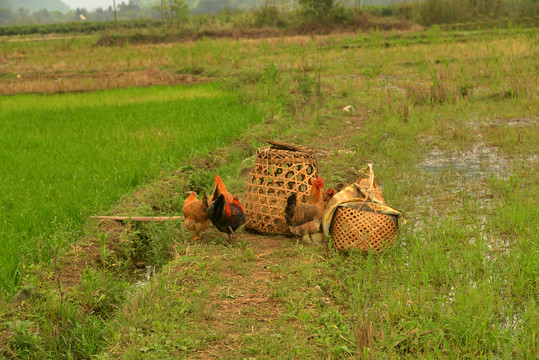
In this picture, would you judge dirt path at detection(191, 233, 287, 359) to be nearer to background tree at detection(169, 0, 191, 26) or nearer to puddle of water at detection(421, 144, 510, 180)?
puddle of water at detection(421, 144, 510, 180)

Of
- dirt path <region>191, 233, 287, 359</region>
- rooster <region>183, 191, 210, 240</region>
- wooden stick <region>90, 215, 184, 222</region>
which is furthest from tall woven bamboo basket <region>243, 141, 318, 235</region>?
wooden stick <region>90, 215, 184, 222</region>

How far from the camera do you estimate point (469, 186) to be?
552 cm

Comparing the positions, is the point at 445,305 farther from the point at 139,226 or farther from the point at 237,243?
the point at 139,226

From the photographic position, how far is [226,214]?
4062mm

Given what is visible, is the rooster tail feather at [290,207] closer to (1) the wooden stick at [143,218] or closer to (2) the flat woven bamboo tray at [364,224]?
(2) the flat woven bamboo tray at [364,224]

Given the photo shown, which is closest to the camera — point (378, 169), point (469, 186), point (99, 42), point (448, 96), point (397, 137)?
point (469, 186)

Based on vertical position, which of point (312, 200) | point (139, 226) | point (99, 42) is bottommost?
point (139, 226)

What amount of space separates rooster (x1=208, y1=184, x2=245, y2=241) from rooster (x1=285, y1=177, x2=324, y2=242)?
1.47 feet

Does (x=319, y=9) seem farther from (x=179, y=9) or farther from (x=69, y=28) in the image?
(x=69, y=28)

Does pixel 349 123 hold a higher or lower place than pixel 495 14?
lower

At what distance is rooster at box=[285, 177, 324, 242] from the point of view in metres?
3.97

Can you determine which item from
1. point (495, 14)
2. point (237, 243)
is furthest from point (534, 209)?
point (495, 14)

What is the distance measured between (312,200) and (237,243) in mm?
742

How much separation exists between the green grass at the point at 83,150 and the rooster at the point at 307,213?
182 centimetres
